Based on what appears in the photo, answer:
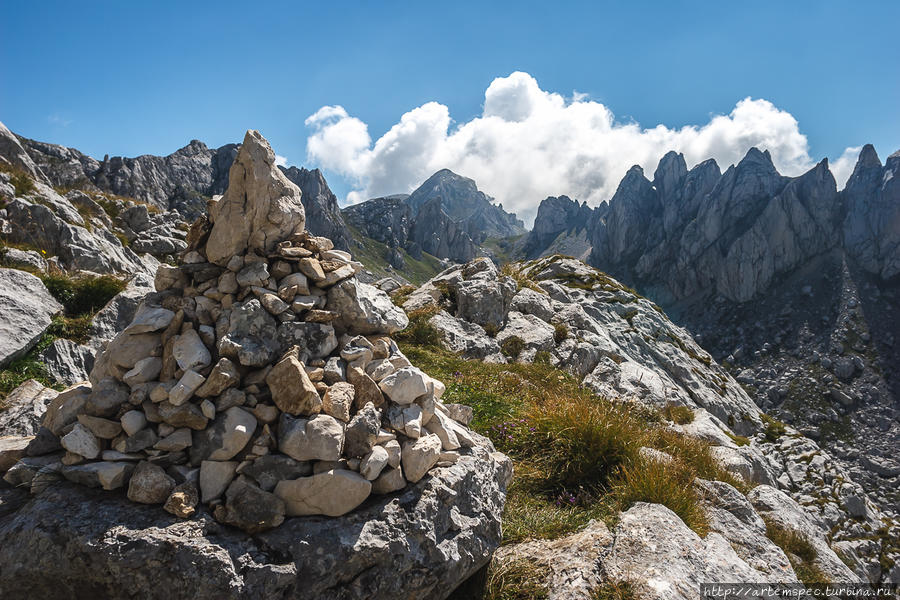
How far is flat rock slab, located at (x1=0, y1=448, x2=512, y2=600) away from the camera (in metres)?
2.94

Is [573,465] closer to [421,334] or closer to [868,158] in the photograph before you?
[421,334]

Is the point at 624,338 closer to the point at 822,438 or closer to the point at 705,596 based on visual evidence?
the point at 705,596

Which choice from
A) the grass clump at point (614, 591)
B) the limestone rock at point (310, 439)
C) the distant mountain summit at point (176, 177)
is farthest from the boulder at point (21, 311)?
the distant mountain summit at point (176, 177)

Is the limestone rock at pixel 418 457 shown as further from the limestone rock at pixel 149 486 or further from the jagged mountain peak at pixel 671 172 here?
the jagged mountain peak at pixel 671 172

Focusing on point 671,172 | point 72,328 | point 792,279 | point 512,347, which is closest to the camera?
point 72,328

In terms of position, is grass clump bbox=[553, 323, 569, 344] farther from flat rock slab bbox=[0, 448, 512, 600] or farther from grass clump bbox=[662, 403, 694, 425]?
flat rock slab bbox=[0, 448, 512, 600]

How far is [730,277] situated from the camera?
421 feet

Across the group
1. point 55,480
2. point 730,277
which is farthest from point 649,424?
point 730,277

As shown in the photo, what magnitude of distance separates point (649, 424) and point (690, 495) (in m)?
5.52

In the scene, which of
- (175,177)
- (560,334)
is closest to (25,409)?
(560,334)

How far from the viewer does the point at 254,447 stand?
139 inches

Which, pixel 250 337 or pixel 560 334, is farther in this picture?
pixel 560 334

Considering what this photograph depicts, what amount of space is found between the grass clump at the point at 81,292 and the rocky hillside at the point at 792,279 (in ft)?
284

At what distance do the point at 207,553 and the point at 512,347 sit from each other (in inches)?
520
